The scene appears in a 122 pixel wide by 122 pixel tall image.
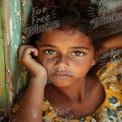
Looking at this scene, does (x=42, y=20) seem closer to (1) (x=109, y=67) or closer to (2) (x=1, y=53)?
(2) (x=1, y=53)

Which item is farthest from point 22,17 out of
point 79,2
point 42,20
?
point 79,2

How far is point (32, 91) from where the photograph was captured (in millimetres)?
944

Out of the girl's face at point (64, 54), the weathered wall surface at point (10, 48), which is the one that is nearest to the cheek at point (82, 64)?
the girl's face at point (64, 54)

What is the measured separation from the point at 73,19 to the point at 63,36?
0.18 ft

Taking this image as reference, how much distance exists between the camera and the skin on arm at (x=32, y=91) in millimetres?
929

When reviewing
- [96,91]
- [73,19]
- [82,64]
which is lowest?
[96,91]

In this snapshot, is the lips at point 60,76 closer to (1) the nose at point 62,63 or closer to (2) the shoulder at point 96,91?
(1) the nose at point 62,63

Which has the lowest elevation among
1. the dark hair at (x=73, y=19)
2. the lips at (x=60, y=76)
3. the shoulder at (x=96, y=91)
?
the shoulder at (x=96, y=91)

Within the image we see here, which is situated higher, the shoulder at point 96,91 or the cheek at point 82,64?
the cheek at point 82,64

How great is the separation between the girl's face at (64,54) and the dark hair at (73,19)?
1 cm

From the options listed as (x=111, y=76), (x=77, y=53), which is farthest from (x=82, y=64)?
(x=111, y=76)

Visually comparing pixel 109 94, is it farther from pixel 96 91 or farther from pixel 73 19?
pixel 73 19

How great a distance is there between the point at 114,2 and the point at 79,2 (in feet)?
0.40

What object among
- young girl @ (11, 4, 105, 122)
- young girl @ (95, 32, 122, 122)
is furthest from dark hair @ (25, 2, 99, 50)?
young girl @ (95, 32, 122, 122)
